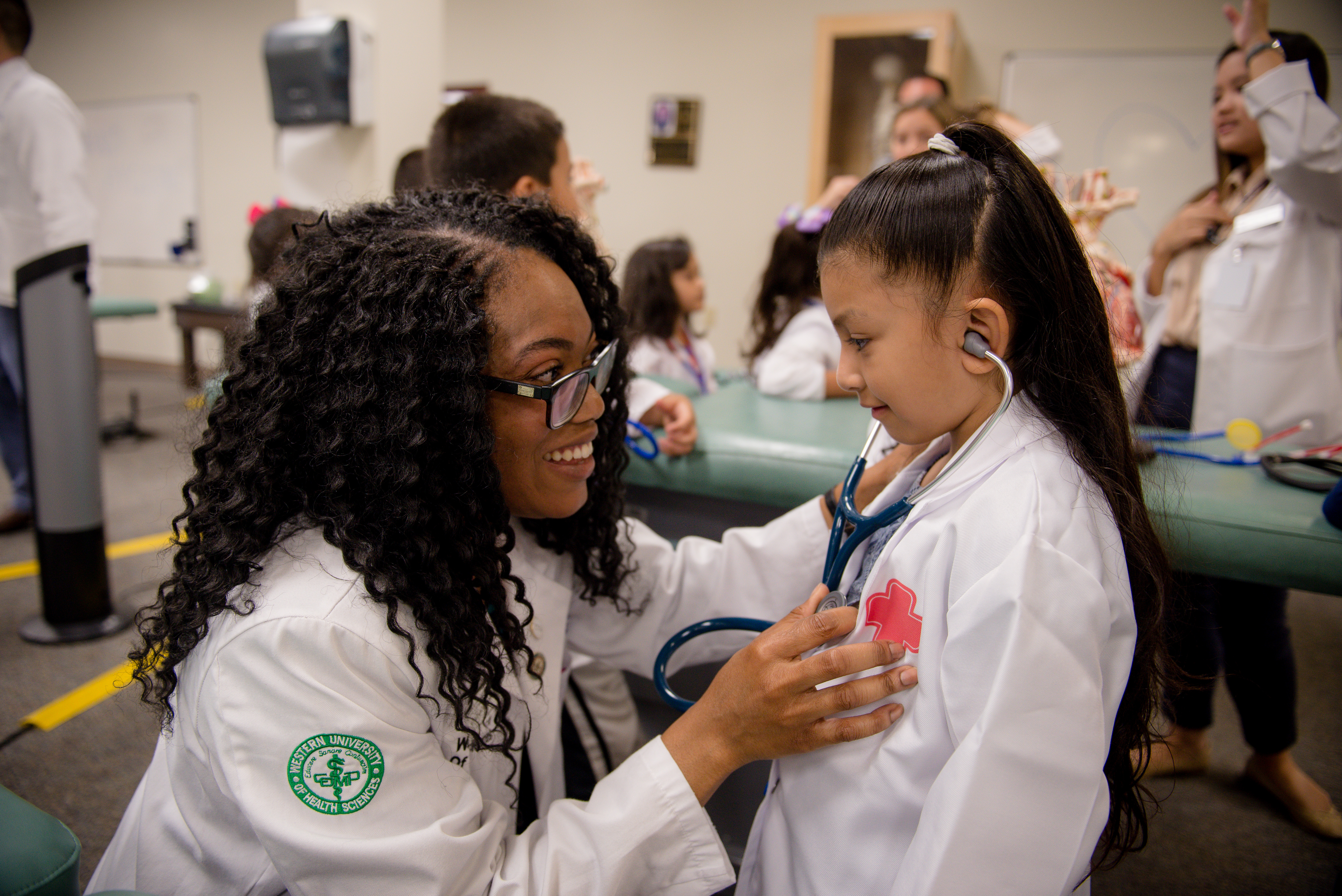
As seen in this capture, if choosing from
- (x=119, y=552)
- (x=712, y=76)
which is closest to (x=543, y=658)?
(x=119, y=552)

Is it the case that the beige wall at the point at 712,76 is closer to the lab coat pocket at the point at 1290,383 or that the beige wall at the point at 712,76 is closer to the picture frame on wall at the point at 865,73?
the picture frame on wall at the point at 865,73

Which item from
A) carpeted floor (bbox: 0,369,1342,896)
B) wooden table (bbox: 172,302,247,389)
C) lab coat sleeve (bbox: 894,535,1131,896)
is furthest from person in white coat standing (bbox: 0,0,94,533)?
lab coat sleeve (bbox: 894,535,1131,896)

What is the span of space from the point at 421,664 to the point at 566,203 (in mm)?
1423

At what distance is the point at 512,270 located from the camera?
936 mm

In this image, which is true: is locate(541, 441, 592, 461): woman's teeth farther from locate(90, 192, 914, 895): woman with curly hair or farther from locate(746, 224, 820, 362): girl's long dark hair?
locate(746, 224, 820, 362): girl's long dark hair

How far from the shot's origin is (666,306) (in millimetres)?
3041

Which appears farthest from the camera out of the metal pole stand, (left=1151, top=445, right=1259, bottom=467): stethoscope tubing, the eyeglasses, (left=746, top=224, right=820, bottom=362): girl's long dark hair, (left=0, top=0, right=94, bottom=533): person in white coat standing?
(left=0, top=0, right=94, bottom=533): person in white coat standing

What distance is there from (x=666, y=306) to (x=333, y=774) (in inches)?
96.9

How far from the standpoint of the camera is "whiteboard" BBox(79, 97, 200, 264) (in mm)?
6859

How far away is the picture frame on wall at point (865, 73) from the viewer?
411 cm

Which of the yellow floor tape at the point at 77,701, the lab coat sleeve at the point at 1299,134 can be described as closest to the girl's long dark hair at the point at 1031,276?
the lab coat sleeve at the point at 1299,134

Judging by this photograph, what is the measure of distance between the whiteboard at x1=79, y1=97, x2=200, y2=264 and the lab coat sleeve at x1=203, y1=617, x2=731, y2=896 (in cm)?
749

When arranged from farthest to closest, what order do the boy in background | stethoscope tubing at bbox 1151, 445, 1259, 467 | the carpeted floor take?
the boy in background < the carpeted floor < stethoscope tubing at bbox 1151, 445, 1259, 467

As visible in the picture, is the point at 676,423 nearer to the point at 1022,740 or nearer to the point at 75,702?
the point at 1022,740
